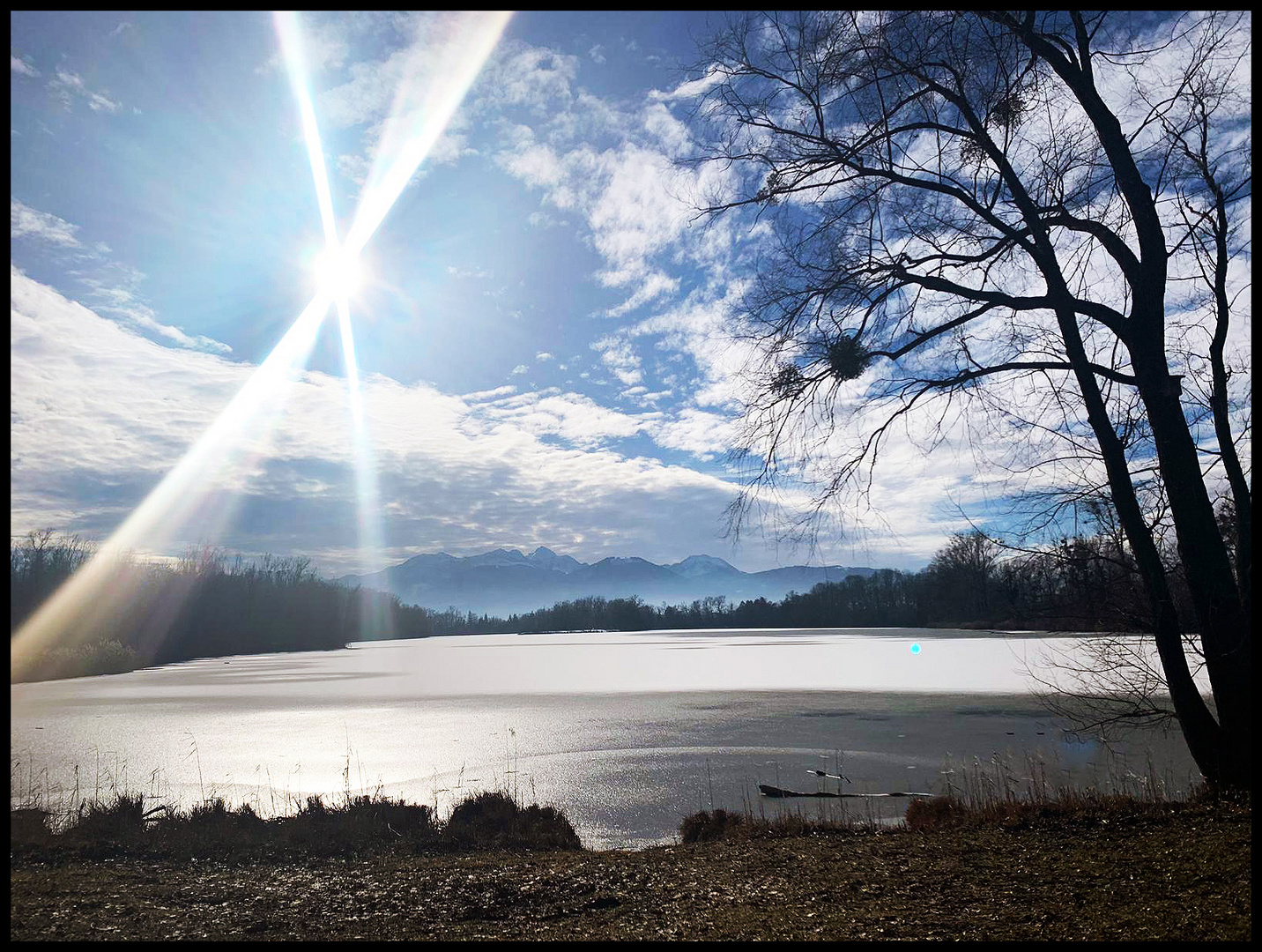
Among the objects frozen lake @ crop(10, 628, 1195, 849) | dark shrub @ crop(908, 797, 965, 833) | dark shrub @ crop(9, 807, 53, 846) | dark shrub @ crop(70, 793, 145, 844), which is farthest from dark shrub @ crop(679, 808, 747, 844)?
dark shrub @ crop(9, 807, 53, 846)

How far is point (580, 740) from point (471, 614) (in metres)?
181

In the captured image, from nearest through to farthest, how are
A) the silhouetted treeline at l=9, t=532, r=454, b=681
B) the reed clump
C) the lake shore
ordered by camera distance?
the lake shore, the reed clump, the silhouetted treeline at l=9, t=532, r=454, b=681

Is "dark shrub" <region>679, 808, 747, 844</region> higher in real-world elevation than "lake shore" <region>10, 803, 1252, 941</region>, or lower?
lower

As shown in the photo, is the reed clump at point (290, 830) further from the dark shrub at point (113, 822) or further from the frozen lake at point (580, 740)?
the frozen lake at point (580, 740)

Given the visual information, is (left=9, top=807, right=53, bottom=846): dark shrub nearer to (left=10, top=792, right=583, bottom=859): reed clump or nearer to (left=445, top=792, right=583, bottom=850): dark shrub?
(left=10, top=792, right=583, bottom=859): reed clump

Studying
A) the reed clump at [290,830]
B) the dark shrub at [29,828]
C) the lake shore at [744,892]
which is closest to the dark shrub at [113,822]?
the reed clump at [290,830]

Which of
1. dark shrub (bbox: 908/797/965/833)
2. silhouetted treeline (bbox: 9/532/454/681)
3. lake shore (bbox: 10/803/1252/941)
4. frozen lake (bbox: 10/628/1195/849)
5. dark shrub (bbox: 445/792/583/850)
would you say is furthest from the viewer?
silhouetted treeline (bbox: 9/532/454/681)

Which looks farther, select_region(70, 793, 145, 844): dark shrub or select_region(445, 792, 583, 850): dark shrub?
select_region(445, 792, 583, 850): dark shrub

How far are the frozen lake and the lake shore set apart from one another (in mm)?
2382

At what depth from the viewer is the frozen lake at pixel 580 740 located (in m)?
11.6

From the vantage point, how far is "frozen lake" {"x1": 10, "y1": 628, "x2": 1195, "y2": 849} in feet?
38.1

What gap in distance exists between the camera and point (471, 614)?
192375 millimetres

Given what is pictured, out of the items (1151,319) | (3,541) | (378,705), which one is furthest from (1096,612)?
(378,705)

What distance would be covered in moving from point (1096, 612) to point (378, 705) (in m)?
23.6
